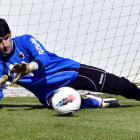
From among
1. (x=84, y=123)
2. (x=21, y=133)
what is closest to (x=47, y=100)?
(x=84, y=123)

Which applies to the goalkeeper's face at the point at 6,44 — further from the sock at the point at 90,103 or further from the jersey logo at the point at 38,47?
the sock at the point at 90,103

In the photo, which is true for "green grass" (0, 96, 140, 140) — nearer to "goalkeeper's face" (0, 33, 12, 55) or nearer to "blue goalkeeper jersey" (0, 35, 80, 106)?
"blue goalkeeper jersey" (0, 35, 80, 106)

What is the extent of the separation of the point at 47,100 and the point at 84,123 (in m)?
1.87

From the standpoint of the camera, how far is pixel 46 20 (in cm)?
1138

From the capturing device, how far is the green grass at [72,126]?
15.4 ft

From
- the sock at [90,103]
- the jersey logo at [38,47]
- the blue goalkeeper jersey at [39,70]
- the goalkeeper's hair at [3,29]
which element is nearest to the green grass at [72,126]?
the blue goalkeeper jersey at [39,70]

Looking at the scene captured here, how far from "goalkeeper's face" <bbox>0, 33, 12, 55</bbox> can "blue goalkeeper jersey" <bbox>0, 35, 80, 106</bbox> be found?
0.21 meters

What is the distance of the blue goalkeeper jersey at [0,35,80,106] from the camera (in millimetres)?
7027

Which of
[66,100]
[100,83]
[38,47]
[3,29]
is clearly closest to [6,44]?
[3,29]

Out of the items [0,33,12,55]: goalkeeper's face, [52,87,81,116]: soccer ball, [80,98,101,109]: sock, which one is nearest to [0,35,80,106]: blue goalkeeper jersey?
[0,33,12,55]: goalkeeper's face

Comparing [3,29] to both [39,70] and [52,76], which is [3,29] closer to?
[39,70]

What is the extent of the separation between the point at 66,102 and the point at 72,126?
1.13m

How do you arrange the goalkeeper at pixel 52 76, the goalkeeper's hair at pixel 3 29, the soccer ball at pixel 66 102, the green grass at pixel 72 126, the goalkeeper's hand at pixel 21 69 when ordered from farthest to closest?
the goalkeeper at pixel 52 76 < the goalkeeper's hair at pixel 3 29 < the soccer ball at pixel 66 102 < the goalkeeper's hand at pixel 21 69 < the green grass at pixel 72 126

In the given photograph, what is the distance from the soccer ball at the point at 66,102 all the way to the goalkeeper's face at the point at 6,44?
938 mm
